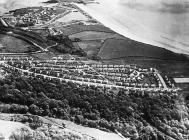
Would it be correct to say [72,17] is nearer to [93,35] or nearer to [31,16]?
[31,16]

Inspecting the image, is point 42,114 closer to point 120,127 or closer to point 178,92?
point 120,127

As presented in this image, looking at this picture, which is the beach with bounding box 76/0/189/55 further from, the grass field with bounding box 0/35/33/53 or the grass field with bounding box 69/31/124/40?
the grass field with bounding box 0/35/33/53

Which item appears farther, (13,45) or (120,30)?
(120,30)

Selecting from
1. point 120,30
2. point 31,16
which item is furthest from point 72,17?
point 120,30

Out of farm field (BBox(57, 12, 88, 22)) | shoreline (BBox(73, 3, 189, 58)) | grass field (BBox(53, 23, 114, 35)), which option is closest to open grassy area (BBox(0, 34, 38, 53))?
grass field (BBox(53, 23, 114, 35))

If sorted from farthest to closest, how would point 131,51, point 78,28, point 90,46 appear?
point 78,28, point 90,46, point 131,51

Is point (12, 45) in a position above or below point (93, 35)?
below

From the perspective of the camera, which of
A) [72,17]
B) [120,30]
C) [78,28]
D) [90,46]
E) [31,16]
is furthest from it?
[72,17]
